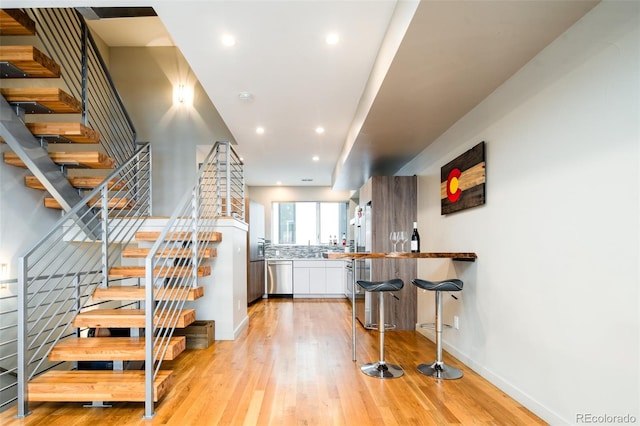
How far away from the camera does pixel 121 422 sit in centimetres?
229

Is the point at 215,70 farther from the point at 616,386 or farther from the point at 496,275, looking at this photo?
the point at 616,386

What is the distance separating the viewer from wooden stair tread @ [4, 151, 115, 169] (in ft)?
11.1

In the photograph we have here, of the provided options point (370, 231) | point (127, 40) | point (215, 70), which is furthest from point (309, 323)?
point (127, 40)

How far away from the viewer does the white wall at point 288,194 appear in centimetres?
915

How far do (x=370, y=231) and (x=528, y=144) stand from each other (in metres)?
2.73

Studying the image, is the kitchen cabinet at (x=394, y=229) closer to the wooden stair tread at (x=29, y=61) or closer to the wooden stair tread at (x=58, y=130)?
the wooden stair tread at (x=58, y=130)

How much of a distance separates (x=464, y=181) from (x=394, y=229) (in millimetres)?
1634

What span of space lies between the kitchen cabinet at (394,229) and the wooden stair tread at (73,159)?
3.22 metres

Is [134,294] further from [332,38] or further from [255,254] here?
[255,254]

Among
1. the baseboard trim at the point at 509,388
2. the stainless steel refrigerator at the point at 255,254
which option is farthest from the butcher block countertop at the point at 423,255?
the stainless steel refrigerator at the point at 255,254

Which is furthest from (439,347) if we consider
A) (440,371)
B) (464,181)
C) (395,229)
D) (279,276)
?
(279,276)

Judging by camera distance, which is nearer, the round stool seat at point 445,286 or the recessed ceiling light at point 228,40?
the recessed ceiling light at point 228,40
